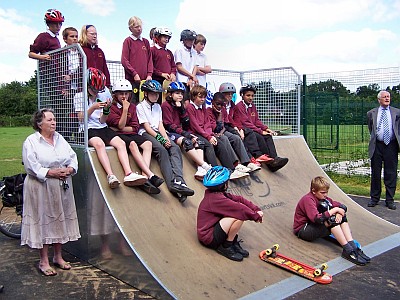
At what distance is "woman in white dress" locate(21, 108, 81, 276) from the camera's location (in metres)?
5.33

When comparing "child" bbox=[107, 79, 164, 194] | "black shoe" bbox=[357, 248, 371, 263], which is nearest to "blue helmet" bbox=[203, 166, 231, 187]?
"child" bbox=[107, 79, 164, 194]

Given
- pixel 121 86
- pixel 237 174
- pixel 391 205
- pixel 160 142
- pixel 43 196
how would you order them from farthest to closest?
pixel 391 205 < pixel 237 174 < pixel 160 142 < pixel 121 86 < pixel 43 196

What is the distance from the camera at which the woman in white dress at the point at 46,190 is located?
533cm

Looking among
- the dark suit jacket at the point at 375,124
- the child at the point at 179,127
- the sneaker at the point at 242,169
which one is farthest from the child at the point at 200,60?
the dark suit jacket at the point at 375,124

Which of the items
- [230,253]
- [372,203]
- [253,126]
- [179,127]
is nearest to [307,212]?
[230,253]

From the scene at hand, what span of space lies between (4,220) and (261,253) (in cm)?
463

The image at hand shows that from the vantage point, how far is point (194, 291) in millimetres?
4684

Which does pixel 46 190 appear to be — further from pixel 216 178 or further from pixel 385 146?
pixel 385 146

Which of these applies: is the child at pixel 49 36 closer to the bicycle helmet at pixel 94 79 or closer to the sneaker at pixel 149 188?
the bicycle helmet at pixel 94 79

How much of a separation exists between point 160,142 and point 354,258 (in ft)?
10.1

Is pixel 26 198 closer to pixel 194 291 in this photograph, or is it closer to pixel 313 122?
pixel 194 291

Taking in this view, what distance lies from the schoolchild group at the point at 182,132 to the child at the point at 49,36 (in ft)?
0.05

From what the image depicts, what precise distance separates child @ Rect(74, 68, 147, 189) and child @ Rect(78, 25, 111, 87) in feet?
2.49

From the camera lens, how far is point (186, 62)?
8906 mm
